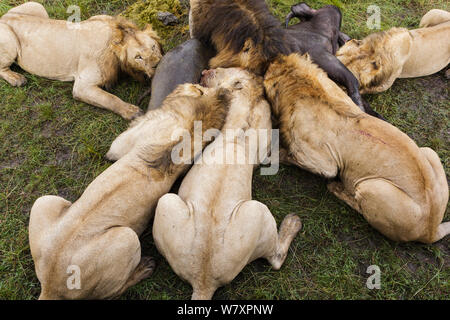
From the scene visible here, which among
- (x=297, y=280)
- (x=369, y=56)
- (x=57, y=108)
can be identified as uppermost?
(x=369, y=56)

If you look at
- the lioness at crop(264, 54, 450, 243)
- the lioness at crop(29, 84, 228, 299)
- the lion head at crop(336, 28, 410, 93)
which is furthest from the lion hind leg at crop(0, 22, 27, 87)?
the lion head at crop(336, 28, 410, 93)

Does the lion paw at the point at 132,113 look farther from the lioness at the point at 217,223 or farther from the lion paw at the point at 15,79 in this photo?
the lion paw at the point at 15,79

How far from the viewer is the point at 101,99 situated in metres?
4.49

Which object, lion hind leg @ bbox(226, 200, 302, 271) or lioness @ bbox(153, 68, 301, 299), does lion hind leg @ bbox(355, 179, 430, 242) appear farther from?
lioness @ bbox(153, 68, 301, 299)

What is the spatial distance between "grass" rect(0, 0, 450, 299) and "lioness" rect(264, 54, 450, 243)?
224 mm

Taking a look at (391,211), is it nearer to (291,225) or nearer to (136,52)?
(291,225)

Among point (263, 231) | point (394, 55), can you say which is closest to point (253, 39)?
point (394, 55)

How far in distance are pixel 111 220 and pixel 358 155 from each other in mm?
2237

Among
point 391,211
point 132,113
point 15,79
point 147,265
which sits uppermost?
point 15,79

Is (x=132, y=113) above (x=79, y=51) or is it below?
below

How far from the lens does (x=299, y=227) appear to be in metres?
3.80
